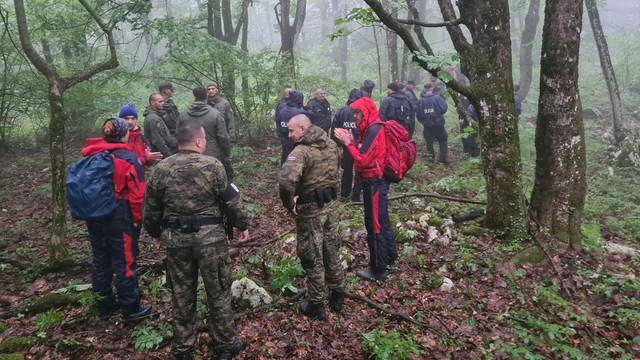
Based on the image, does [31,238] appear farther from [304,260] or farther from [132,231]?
[304,260]

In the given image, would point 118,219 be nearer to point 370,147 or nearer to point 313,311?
point 313,311

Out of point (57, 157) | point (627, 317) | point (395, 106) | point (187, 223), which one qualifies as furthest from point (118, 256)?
point (395, 106)

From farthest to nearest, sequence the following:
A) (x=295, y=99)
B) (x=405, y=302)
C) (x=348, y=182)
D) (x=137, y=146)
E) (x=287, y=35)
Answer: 1. (x=287, y=35)
2. (x=295, y=99)
3. (x=348, y=182)
4. (x=137, y=146)
5. (x=405, y=302)

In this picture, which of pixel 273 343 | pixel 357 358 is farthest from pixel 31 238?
pixel 357 358

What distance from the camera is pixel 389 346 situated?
174 inches

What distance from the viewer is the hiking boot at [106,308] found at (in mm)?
5039

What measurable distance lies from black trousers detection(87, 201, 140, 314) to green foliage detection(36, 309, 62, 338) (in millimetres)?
551

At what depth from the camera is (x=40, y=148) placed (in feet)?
44.0

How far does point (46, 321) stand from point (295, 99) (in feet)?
21.0

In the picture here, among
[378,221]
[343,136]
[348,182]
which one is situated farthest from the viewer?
[348,182]

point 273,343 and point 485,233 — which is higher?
point 485,233

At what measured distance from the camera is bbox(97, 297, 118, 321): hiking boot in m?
5.04

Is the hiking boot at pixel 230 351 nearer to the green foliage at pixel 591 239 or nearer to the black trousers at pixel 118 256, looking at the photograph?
the black trousers at pixel 118 256

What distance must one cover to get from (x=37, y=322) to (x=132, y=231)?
5.07 feet
